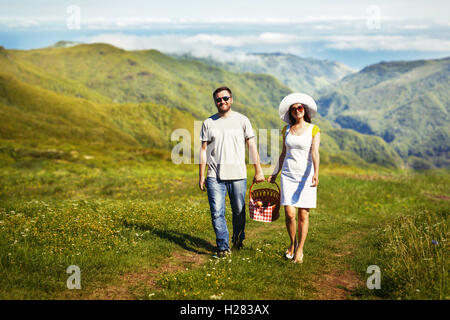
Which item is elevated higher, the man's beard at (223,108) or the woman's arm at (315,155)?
the man's beard at (223,108)

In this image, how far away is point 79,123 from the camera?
162625 mm

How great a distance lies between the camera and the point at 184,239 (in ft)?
32.9

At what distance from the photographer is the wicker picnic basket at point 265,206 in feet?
A: 28.8

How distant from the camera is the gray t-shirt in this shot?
793cm

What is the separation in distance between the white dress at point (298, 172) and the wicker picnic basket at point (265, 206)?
101cm

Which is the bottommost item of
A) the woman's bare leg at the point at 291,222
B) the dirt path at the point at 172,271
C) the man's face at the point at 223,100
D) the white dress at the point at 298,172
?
the dirt path at the point at 172,271

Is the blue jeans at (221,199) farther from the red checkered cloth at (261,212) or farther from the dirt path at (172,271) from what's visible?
the dirt path at (172,271)

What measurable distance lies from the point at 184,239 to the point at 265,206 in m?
2.64

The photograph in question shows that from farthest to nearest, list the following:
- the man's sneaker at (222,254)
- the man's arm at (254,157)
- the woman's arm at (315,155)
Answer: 1. the man's sneaker at (222,254)
2. the man's arm at (254,157)
3. the woman's arm at (315,155)

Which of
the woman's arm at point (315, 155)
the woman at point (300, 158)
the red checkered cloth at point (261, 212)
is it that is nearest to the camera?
the woman's arm at point (315, 155)

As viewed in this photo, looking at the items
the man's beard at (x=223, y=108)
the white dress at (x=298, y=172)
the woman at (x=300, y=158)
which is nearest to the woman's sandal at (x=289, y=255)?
the woman at (x=300, y=158)

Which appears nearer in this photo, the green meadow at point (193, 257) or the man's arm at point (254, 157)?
the green meadow at point (193, 257)

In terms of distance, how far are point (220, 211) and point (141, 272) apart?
212cm

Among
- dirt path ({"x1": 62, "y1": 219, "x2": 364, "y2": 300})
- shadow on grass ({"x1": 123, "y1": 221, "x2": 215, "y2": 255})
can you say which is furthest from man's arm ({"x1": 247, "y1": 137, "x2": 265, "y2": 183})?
shadow on grass ({"x1": 123, "y1": 221, "x2": 215, "y2": 255})
